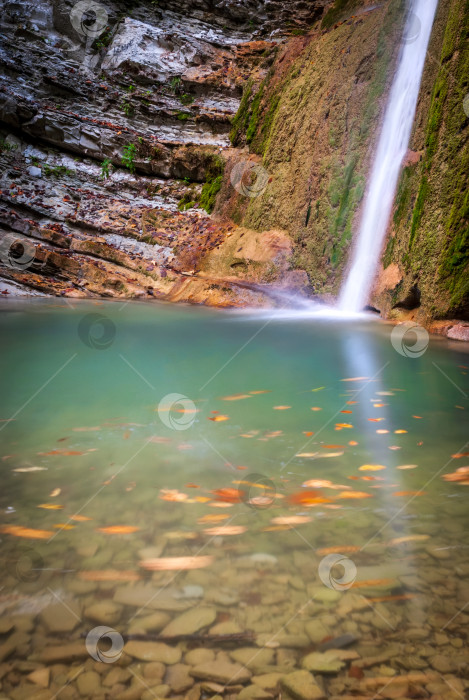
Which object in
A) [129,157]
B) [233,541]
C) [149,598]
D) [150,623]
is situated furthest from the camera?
[129,157]

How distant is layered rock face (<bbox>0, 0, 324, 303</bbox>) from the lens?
12141 millimetres

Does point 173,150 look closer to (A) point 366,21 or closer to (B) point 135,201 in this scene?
(B) point 135,201

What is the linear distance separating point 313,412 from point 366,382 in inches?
44.1

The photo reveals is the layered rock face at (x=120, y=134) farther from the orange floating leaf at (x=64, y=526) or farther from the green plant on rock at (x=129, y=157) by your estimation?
the orange floating leaf at (x=64, y=526)

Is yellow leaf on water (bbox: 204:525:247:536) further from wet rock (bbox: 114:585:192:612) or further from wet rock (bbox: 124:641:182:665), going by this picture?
wet rock (bbox: 124:641:182:665)

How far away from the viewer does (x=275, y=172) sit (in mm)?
12750

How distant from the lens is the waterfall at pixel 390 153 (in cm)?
895

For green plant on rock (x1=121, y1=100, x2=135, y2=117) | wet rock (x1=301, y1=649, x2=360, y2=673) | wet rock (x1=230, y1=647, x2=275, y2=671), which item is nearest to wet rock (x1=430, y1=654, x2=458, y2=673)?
wet rock (x1=301, y1=649, x2=360, y2=673)

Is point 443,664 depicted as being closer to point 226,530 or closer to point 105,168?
point 226,530

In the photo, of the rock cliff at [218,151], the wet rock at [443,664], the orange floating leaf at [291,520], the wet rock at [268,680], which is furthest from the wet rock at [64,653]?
the rock cliff at [218,151]

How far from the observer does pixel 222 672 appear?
1273 mm

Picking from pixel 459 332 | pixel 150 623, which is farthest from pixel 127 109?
pixel 150 623

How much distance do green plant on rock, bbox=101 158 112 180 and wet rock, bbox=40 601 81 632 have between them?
16.6 metres

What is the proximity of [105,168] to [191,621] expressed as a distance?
17077 millimetres
